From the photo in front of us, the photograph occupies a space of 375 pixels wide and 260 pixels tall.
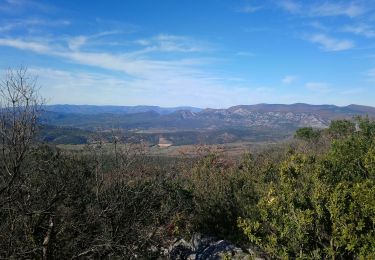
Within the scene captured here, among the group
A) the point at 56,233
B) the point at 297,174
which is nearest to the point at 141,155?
the point at 56,233

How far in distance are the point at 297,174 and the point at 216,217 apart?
1052 centimetres

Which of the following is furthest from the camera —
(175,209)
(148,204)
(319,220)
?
(175,209)

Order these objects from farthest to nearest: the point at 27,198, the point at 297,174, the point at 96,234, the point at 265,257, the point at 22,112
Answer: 1. the point at 265,257
2. the point at 96,234
3. the point at 27,198
4. the point at 22,112
5. the point at 297,174

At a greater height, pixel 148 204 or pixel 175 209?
pixel 148 204

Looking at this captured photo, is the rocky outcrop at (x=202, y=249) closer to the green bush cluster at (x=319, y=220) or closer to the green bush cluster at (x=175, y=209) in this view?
the green bush cluster at (x=175, y=209)

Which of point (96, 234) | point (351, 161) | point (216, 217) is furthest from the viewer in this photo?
point (216, 217)

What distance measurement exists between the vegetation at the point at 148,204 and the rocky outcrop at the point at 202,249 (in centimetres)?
61

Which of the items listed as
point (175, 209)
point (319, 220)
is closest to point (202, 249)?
point (175, 209)

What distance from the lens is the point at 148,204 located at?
1515cm

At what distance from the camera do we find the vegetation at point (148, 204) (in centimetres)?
775

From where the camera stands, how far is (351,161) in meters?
14.4

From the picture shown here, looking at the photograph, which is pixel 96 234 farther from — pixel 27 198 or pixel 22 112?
pixel 22 112

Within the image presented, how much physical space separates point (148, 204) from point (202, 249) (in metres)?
2.98

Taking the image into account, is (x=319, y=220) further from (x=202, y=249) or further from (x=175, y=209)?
(x=175, y=209)
